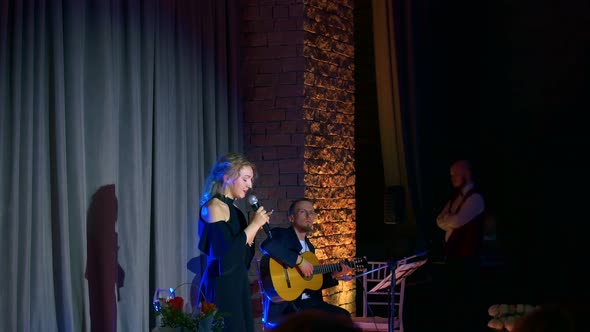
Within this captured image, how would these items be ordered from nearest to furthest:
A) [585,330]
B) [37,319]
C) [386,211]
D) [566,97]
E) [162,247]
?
[585,330], [37,319], [162,247], [386,211], [566,97]

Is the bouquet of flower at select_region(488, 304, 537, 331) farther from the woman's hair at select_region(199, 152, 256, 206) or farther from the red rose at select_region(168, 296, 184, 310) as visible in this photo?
the woman's hair at select_region(199, 152, 256, 206)

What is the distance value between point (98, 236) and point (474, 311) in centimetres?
342

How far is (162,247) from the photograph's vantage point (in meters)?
5.16

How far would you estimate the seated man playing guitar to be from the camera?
535cm

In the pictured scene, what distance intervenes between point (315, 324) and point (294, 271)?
13.7 ft

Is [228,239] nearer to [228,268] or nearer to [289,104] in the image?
[228,268]

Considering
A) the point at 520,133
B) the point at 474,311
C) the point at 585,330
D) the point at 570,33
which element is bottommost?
the point at 474,311

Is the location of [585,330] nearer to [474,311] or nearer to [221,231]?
[221,231]

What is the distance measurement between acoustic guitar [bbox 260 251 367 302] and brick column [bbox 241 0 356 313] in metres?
0.82

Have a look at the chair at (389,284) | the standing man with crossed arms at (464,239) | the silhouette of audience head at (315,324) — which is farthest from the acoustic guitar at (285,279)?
the silhouette of audience head at (315,324)

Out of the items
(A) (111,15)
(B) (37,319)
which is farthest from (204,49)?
(B) (37,319)

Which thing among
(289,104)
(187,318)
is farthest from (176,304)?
(289,104)

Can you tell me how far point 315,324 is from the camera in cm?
130

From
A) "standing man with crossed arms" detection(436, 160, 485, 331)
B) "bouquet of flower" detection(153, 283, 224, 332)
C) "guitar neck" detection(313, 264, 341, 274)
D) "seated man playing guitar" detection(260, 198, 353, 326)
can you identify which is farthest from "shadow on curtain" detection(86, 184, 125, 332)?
"standing man with crossed arms" detection(436, 160, 485, 331)
